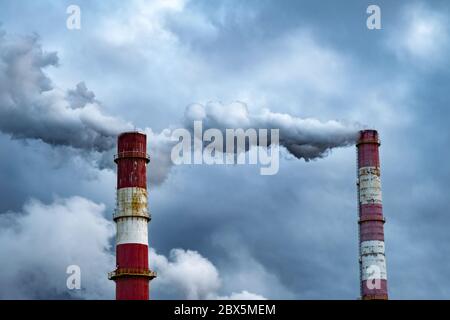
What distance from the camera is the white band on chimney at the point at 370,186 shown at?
70.6 metres

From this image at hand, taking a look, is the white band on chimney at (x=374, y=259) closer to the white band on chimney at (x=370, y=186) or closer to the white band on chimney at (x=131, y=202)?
the white band on chimney at (x=370, y=186)

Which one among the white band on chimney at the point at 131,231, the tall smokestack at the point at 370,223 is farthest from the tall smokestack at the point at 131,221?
the tall smokestack at the point at 370,223

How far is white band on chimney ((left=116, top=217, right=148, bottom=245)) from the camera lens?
192ft

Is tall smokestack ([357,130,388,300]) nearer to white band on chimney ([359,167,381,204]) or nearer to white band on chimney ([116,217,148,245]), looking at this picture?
white band on chimney ([359,167,381,204])

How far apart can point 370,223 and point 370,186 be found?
10.8 feet

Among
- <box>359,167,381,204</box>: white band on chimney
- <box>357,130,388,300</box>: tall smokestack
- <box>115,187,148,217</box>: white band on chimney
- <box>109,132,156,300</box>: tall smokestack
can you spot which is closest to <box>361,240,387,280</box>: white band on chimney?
<box>357,130,388,300</box>: tall smokestack

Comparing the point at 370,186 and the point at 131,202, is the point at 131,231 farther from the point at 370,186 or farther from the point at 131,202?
the point at 370,186

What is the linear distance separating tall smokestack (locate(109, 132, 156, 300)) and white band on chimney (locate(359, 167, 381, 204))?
20644mm
